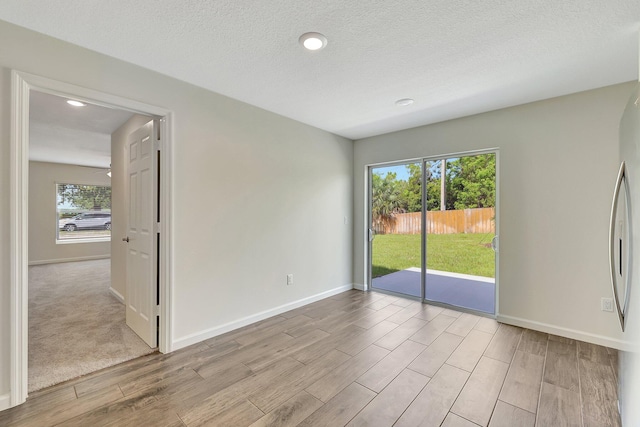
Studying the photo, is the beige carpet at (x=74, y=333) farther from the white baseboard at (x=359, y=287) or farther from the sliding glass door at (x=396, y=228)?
the sliding glass door at (x=396, y=228)

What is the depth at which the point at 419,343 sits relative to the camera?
9.00ft

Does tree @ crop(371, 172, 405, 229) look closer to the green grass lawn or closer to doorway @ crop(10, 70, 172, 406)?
the green grass lawn

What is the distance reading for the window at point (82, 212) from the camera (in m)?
7.31

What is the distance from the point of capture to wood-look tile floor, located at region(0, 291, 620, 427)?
1.76 metres

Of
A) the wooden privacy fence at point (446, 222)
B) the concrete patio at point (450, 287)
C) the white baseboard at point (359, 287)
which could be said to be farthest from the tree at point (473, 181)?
the white baseboard at point (359, 287)

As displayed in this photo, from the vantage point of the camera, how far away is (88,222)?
7.85 metres

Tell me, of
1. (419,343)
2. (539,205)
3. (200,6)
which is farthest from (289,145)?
(539,205)

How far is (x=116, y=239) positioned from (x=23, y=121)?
2.58 meters

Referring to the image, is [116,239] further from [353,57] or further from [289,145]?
[353,57]

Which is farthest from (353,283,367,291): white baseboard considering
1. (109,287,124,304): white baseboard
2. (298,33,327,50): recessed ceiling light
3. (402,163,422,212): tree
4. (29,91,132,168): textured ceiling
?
(29,91,132,168): textured ceiling

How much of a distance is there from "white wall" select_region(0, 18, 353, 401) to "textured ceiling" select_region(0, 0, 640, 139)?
A: 7.1 inches

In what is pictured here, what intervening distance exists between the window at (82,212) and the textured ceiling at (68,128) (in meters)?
1.38

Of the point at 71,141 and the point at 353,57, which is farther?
the point at 71,141

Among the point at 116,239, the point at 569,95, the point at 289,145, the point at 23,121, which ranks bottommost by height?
the point at 116,239
